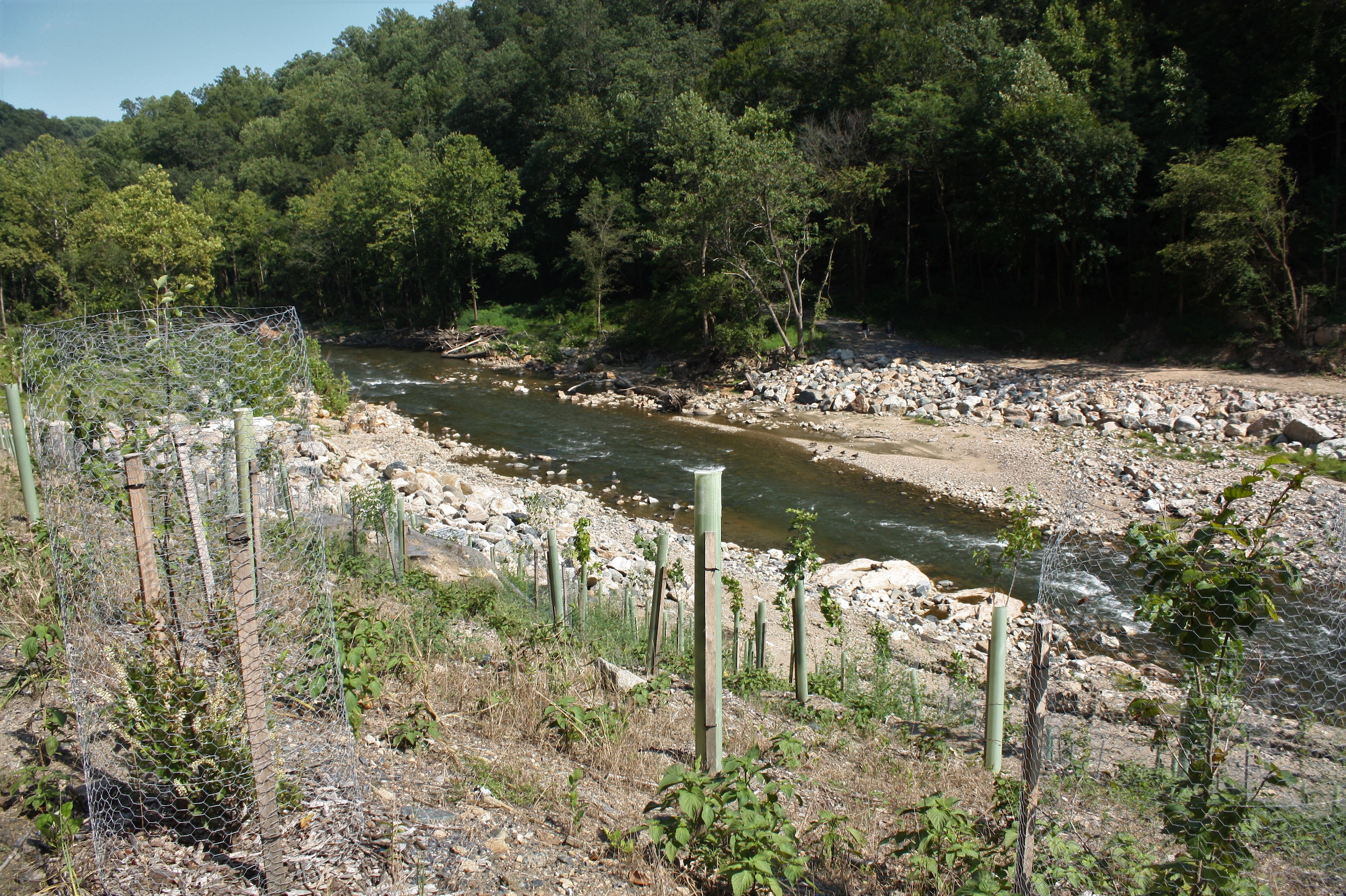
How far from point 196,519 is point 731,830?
2.56m

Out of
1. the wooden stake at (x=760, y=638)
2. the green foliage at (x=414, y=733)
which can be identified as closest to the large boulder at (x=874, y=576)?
the wooden stake at (x=760, y=638)

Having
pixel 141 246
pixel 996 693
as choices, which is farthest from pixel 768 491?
pixel 141 246

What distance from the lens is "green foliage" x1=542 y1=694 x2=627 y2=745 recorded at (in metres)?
4.45

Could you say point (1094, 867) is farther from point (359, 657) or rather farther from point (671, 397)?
point (671, 397)

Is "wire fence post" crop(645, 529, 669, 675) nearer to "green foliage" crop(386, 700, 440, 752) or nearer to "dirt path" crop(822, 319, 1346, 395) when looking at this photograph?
"green foliage" crop(386, 700, 440, 752)

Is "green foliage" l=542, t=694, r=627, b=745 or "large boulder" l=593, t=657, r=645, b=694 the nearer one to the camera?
"green foliage" l=542, t=694, r=627, b=745

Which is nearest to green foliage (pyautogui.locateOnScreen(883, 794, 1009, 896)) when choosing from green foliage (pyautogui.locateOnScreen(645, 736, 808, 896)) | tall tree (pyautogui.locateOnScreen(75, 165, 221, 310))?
green foliage (pyautogui.locateOnScreen(645, 736, 808, 896))

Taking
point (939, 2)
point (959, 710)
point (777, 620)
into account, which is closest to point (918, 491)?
point (777, 620)

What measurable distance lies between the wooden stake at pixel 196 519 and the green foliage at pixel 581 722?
76.5 inches

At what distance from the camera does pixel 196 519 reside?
3322 mm

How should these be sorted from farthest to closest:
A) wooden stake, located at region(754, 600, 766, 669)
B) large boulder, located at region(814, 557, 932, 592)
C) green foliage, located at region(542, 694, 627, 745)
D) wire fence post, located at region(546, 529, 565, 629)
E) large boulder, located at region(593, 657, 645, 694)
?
1. large boulder, located at region(814, 557, 932, 592)
2. wire fence post, located at region(546, 529, 565, 629)
3. wooden stake, located at region(754, 600, 766, 669)
4. large boulder, located at region(593, 657, 645, 694)
5. green foliage, located at region(542, 694, 627, 745)

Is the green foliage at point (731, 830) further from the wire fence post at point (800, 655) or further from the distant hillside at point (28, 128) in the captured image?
the distant hillside at point (28, 128)

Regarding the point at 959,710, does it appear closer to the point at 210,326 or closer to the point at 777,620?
the point at 777,620

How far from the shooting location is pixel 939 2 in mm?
34125
